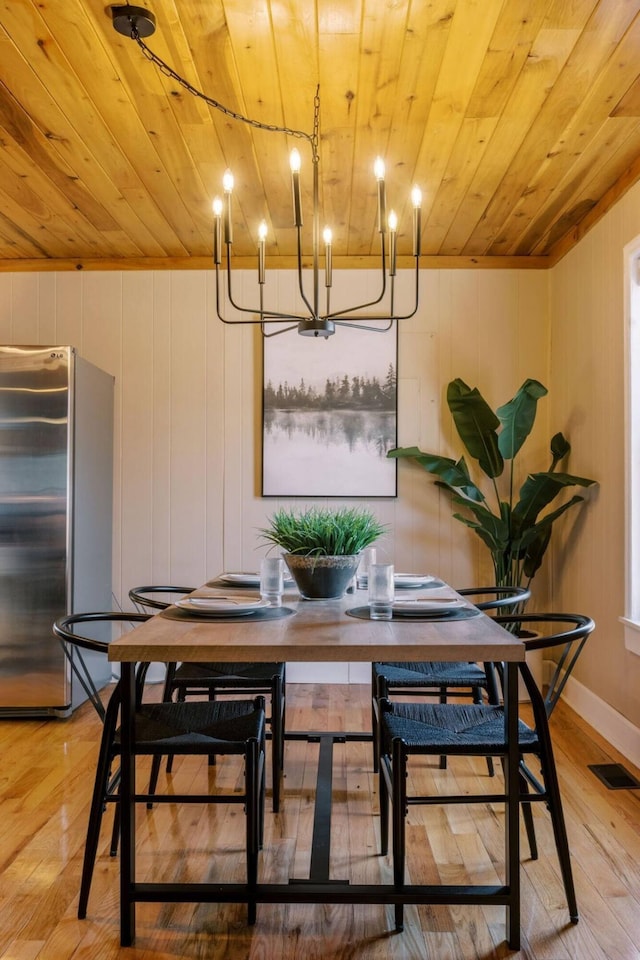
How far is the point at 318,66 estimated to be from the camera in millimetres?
2367

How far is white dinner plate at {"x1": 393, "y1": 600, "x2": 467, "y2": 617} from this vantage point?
2035mm

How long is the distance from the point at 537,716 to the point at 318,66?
2.10 m

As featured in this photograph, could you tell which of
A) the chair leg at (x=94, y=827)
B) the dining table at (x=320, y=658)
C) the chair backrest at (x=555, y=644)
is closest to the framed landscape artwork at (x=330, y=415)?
the chair backrest at (x=555, y=644)

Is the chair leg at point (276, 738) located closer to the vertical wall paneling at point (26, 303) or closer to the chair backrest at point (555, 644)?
the chair backrest at point (555, 644)

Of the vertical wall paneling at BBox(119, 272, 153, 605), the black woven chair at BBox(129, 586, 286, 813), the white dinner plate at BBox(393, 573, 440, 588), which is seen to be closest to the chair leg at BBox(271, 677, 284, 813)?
the black woven chair at BBox(129, 586, 286, 813)

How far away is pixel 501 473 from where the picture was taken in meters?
4.07

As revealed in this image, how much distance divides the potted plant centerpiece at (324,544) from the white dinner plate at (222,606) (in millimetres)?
172

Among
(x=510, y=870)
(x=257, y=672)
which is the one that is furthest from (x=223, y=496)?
(x=510, y=870)

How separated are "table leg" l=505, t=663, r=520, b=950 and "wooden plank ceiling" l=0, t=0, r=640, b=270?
6.14ft

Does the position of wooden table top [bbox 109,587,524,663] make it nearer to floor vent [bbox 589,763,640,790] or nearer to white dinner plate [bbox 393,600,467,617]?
white dinner plate [bbox 393,600,467,617]

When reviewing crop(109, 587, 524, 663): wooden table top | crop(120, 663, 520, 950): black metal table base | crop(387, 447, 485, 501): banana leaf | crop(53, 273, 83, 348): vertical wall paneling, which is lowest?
crop(120, 663, 520, 950): black metal table base

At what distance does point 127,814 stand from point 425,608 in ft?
3.08

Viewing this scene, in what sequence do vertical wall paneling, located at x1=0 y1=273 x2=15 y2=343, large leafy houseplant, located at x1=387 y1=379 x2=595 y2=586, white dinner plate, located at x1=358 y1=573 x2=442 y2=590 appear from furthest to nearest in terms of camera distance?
vertical wall paneling, located at x1=0 y1=273 x2=15 y2=343 < large leafy houseplant, located at x1=387 y1=379 x2=595 y2=586 < white dinner plate, located at x1=358 y1=573 x2=442 y2=590

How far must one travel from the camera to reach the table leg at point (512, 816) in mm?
1749
